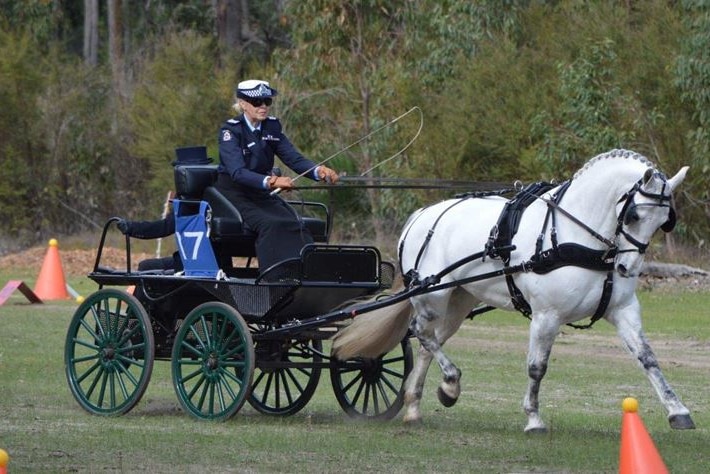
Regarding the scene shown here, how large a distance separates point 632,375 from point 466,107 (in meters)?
15.0

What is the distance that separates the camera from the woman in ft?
34.5

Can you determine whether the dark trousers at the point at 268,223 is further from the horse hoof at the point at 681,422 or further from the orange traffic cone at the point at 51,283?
the orange traffic cone at the point at 51,283

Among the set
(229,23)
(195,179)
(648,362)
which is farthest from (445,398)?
(229,23)

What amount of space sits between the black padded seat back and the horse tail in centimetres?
145

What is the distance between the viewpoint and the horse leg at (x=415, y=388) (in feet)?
35.1

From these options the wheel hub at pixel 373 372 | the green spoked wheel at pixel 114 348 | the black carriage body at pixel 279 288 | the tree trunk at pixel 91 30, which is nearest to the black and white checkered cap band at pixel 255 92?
the black carriage body at pixel 279 288

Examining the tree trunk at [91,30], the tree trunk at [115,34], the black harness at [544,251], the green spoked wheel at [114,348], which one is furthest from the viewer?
the tree trunk at [91,30]

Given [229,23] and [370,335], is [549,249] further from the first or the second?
[229,23]

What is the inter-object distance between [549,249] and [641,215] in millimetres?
642

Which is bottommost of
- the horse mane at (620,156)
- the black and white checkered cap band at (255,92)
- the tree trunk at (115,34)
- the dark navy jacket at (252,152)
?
the horse mane at (620,156)

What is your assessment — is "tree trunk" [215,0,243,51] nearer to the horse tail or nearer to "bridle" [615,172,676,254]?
the horse tail

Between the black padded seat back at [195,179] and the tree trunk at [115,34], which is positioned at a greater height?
the tree trunk at [115,34]

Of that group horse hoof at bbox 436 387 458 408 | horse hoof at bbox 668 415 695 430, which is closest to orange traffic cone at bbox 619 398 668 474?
horse hoof at bbox 668 415 695 430

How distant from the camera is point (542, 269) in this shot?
31.9 ft
